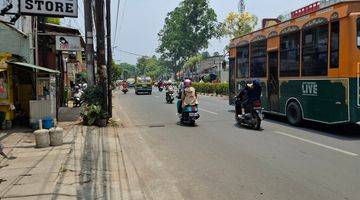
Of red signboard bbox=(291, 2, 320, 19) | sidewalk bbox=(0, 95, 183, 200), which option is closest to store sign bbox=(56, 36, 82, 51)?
sidewalk bbox=(0, 95, 183, 200)

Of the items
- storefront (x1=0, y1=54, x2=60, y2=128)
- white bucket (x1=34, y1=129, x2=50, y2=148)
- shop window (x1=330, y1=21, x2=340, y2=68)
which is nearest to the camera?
white bucket (x1=34, y1=129, x2=50, y2=148)

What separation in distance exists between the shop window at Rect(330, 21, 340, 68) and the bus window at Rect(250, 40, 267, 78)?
442 cm

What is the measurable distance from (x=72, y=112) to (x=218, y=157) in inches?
456

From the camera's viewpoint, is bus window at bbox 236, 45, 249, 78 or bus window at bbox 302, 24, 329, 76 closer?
bus window at bbox 302, 24, 329, 76

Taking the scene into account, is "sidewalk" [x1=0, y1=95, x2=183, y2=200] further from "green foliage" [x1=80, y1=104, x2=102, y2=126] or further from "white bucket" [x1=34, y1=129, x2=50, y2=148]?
"green foliage" [x1=80, y1=104, x2=102, y2=126]

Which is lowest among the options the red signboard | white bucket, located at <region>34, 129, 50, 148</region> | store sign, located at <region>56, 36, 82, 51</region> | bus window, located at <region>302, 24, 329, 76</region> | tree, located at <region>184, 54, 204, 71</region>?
white bucket, located at <region>34, 129, 50, 148</region>

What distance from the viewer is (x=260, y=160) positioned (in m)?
9.25

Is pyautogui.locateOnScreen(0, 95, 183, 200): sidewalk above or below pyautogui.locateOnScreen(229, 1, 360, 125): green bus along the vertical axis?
below

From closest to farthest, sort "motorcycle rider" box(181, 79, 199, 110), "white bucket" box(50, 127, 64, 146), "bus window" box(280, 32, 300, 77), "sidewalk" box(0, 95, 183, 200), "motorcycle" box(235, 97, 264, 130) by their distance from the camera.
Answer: "sidewalk" box(0, 95, 183, 200)
"white bucket" box(50, 127, 64, 146)
"motorcycle" box(235, 97, 264, 130)
"bus window" box(280, 32, 300, 77)
"motorcycle rider" box(181, 79, 199, 110)

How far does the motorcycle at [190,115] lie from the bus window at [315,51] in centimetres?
388

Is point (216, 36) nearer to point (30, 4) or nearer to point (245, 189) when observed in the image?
point (30, 4)

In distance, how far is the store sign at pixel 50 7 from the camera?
45.6 feet

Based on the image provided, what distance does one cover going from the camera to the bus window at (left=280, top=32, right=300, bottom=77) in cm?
1448

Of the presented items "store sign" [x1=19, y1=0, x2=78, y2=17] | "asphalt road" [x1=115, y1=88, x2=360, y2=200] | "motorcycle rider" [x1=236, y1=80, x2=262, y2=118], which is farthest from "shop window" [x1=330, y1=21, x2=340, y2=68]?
"store sign" [x1=19, y1=0, x2=78, y2=17]
